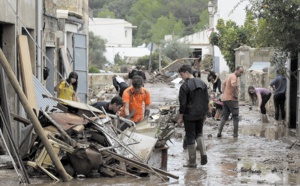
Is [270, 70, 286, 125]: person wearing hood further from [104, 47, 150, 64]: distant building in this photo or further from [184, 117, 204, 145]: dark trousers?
[104, 47, 150, 64]: distant building

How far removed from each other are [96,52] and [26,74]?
198 feet

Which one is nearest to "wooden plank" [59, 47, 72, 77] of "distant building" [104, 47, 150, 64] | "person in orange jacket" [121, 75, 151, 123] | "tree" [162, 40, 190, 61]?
"person in orange jacket" [121, 75, 151, 123]

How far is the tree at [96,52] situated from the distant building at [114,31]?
1966cm

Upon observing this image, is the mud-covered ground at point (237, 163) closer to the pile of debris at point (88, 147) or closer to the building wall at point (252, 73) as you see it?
the pile of debris at point (88, 147)

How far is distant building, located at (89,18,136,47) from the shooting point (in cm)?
9869

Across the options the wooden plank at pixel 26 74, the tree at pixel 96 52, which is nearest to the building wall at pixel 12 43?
the wooden plank at pixel 26 74

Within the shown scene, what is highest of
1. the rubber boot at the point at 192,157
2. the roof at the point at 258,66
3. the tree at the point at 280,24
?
the tree at the point at 280,24

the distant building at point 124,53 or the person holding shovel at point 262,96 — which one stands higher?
the distant building at point 124,53

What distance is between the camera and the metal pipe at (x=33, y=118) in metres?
10.2

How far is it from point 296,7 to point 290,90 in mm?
4459

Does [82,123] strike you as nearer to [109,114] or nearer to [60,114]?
[60,114]

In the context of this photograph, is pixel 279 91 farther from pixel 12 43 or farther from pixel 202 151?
pixel 12 43

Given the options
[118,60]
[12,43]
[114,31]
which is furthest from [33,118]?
[114,31]

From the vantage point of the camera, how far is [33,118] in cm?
1036
